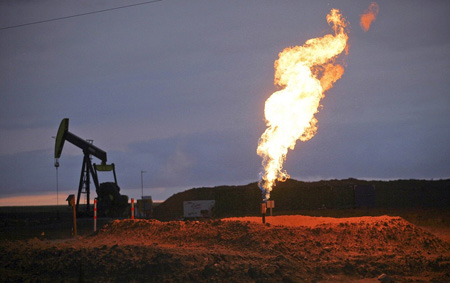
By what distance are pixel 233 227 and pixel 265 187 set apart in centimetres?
480

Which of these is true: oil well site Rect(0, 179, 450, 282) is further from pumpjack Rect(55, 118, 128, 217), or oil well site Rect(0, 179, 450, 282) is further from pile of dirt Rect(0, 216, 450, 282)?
pumpjack Rect(55, 118, 128, 217)

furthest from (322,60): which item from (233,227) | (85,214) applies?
(85,214)

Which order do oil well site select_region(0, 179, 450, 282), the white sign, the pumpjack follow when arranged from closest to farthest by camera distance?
oil well site select_region(0, 179, 450, 282)
the pumpjack
the white sign

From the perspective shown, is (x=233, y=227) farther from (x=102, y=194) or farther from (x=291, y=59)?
(x=102, y=194)

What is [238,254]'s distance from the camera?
53.8ft

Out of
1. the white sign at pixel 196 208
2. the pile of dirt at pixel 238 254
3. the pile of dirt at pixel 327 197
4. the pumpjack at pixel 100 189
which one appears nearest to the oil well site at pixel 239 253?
the pile of dirt at pixel 238 254

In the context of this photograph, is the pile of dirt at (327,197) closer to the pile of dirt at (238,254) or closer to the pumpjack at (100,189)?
the pumpjack at (100,189)

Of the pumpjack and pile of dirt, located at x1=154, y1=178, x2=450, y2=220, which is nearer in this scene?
the pumpjack

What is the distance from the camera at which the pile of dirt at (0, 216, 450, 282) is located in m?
14.9

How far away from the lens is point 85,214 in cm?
4078

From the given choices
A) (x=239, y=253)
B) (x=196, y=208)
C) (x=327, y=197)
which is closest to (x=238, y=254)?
(x=239, y=253)

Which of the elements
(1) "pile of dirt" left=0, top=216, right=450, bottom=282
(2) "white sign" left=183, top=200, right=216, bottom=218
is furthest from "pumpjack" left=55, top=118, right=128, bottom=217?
(1) "pile of dirt" left=0, top=216, right=450, bottom=282

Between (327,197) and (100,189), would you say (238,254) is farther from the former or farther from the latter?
(327,197)

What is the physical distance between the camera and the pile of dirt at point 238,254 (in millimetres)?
14852
